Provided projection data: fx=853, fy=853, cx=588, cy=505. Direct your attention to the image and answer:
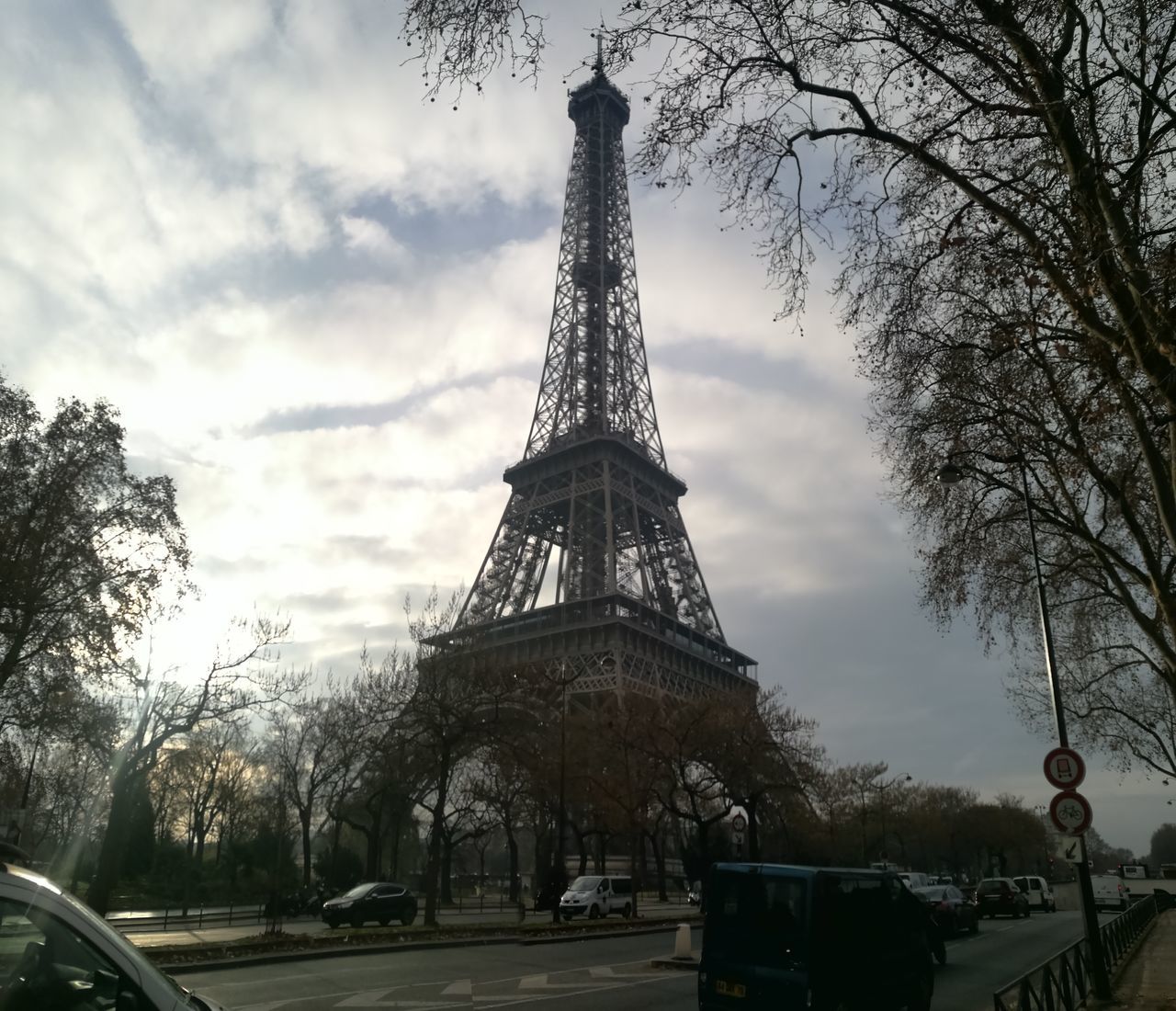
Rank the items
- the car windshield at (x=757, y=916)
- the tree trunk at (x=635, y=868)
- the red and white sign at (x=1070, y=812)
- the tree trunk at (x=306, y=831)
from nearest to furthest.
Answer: the car windshield at (x=757, y=916) < the red and white sign at (x=1070, y=812) < the tree trunk at (x=635, y=868) < the tree trunk at (x=306, y=831)

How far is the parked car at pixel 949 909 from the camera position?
964 inches

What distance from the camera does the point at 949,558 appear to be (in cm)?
1898

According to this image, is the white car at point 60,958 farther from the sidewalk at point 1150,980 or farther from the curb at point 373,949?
the sidewalk at point 1150,980

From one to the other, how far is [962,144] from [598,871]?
45.0m

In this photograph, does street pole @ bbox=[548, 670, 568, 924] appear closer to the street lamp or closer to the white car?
the street lamp

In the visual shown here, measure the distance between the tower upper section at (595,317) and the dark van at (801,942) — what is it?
59243 millimetres

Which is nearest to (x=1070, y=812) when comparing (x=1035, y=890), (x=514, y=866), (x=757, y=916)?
(x=757, y=916)

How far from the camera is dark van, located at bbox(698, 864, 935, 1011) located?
348 inches

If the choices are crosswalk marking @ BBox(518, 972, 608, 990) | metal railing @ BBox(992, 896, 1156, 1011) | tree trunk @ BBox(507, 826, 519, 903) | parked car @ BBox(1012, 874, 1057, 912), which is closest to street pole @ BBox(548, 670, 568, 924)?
tree trunk @ BBox(507, 826, 519, 903)

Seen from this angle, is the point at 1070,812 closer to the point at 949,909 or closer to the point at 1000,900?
the point at 949,909

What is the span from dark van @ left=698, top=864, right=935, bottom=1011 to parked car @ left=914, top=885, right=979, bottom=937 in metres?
15.7

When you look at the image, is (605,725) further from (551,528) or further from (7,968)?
(7,968)

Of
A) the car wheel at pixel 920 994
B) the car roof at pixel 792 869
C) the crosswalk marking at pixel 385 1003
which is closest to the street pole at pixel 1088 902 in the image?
the car wheel at pixel 920 994

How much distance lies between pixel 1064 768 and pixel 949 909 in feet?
49.3
